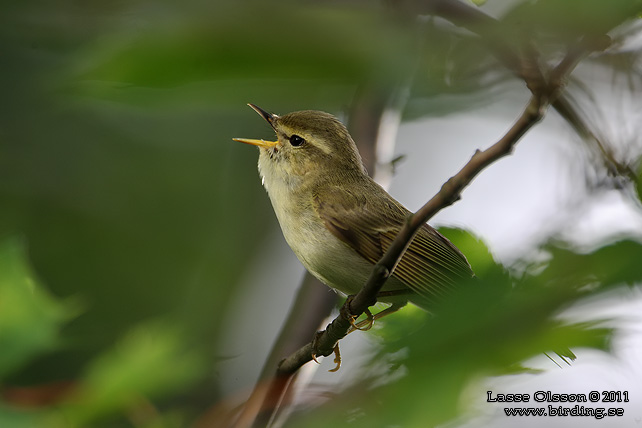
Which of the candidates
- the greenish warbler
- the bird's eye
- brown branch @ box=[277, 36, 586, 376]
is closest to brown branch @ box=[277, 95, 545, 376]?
brown branch @ box=[277, 36, 586, 376]

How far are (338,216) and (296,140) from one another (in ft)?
1.58

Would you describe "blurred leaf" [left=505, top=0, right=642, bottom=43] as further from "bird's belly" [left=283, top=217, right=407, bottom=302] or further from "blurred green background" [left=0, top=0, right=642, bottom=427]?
"bird's belly" [left=283, top=217, right=407, bottom=302]

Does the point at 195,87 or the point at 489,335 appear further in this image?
the point at 195,87

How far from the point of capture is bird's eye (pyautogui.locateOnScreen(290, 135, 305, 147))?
2.78 metres

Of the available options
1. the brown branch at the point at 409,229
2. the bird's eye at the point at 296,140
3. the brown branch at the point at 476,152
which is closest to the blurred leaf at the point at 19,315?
the brown branch at the point at 476,152


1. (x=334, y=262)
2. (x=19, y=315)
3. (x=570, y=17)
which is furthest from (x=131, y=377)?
(x=334, y=262)

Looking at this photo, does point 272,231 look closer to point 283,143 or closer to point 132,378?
point 283,143

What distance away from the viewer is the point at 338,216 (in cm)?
244

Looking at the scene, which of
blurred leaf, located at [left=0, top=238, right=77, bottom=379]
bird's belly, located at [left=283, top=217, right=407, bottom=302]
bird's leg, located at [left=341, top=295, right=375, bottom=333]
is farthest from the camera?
bird's belly, located at [left=283, top=217, right=407, bottom=302]

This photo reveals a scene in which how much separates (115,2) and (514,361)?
153 centimetres

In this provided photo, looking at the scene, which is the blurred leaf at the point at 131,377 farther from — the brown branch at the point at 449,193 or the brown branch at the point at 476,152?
the brown branch at the point at 449,193

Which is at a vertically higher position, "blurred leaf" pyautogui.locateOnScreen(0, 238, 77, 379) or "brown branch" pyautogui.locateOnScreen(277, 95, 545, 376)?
"brown branch" pyautogui.locateOnScreen(277, 95, 545, 376)

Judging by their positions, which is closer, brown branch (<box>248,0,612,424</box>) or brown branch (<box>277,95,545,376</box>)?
brown branch (<box>248,0,612,424</box>)

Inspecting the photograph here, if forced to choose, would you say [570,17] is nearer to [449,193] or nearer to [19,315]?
[449,193]
